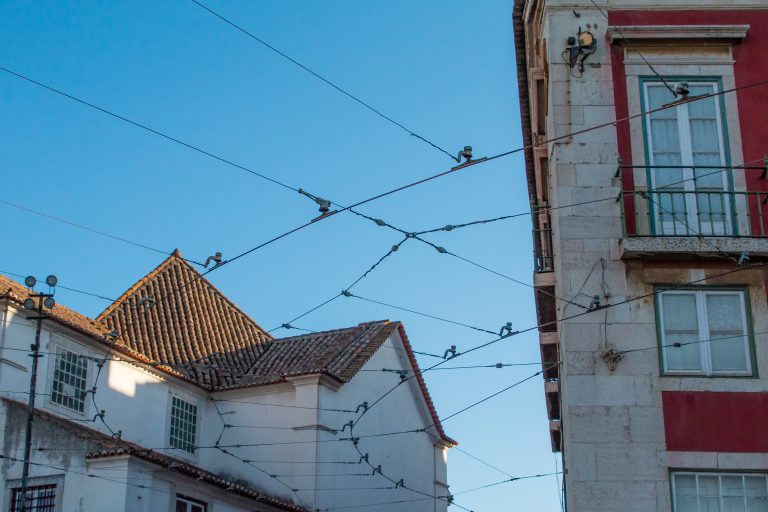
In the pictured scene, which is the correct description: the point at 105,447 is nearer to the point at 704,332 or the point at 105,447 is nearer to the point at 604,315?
the point at 604,315

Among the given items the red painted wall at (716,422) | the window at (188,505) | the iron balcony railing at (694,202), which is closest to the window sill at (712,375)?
the red painted wall at (716,422)

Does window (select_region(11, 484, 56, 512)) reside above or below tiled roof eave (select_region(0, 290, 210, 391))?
below

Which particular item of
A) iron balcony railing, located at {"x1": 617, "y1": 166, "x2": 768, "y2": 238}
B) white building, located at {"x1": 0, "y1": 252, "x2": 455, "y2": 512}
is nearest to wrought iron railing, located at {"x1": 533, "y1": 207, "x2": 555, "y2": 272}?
iron balcony railing, located at {"x1": 617, "y1": 166, "x2": 768, "y2": 238}

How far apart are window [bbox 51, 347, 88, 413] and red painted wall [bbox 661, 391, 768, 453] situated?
13.5 m

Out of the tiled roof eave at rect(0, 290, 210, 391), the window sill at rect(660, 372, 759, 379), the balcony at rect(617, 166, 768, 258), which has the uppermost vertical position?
the tiled roof eave at rect(0, 290, 210, 391)

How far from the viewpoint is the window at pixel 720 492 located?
13.7 metres

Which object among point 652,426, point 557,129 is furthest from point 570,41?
point 652,426

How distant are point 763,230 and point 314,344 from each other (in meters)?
17.4

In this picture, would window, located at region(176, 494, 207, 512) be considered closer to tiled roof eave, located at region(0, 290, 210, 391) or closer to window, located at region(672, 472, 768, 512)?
tiled roof eave, located at region(0, 290, 210, 391)

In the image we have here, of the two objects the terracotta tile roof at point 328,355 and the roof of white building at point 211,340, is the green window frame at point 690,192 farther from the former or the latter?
the terracotta tile roof at point 328,355

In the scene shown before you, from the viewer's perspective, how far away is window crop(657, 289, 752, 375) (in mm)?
14438

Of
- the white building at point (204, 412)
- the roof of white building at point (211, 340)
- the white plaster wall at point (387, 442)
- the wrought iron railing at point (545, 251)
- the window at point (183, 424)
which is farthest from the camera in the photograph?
the roof of white building at point (211, 340)

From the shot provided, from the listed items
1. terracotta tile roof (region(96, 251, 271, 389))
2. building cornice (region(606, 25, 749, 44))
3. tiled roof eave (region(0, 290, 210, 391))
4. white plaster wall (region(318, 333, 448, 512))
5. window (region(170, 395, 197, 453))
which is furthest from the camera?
terracotta tile roof (region(96, 251, 271, 389))

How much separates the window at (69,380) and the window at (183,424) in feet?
11.3
